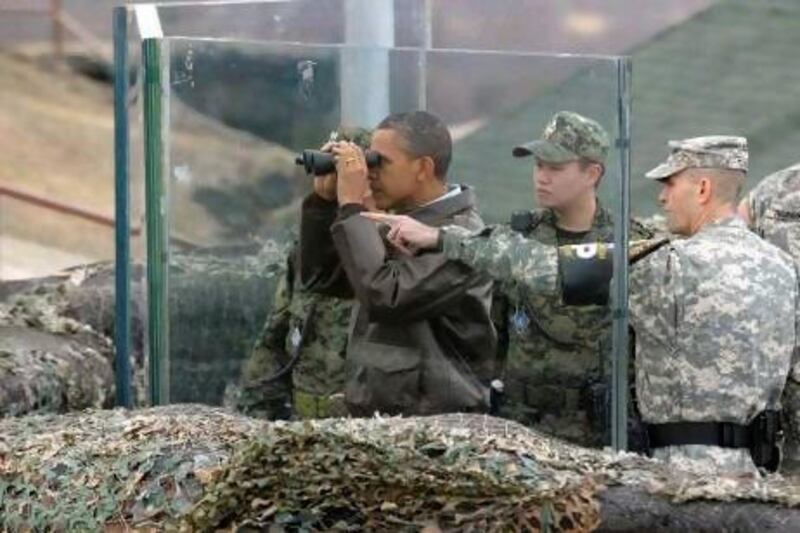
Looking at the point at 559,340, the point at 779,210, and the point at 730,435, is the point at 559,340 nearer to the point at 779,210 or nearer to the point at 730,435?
the point at 730,435

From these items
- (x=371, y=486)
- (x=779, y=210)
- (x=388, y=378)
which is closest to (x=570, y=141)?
(x=388, y=378)

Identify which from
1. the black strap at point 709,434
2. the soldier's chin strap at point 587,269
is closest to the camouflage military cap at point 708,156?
the soldier's chin strap at point 587,269

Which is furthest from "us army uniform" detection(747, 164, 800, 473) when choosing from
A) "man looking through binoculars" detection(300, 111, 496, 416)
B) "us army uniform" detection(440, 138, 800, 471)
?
"man looking through binoculars" detection(300, 111, 496, 416)

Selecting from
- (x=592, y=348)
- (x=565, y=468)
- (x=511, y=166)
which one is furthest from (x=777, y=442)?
(x=565, y=468)

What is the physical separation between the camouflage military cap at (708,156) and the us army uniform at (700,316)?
23 cm

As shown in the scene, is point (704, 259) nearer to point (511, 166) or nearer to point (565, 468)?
point (511, 166)

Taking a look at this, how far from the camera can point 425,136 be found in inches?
280

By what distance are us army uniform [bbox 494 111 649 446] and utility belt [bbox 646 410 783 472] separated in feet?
0.57

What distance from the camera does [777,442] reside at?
277 inches

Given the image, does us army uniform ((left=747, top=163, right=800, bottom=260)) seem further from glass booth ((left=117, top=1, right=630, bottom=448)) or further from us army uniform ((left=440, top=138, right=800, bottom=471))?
glass booth ((left=117, top=1, right=630, bottom=448))

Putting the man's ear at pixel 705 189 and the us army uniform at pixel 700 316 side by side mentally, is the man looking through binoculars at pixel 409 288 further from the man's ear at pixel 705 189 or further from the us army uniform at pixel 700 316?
the man's ear at pixel 705 189

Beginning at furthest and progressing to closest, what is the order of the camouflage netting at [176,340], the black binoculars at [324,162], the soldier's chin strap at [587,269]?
1. the camouflage netting at [176,340]
2. the black binoculars at [324,162]
3. the soldier's chin strap at [587,269]

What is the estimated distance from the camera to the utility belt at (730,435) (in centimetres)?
679

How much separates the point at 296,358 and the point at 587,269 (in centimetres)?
134
